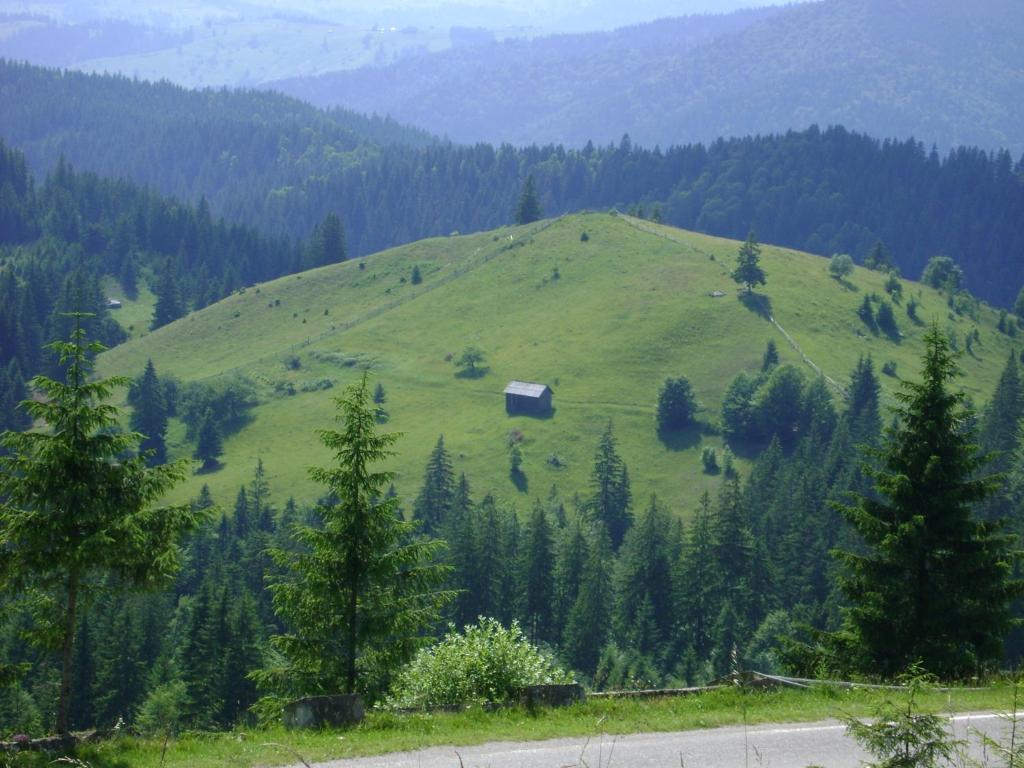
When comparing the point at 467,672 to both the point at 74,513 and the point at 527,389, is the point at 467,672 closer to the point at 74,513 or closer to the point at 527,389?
the point at 74,513

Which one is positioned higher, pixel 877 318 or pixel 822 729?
pixel 877 318

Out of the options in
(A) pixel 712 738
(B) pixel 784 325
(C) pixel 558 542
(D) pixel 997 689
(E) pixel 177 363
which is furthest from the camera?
(E) pixel 177 363

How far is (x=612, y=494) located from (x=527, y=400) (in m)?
23.8

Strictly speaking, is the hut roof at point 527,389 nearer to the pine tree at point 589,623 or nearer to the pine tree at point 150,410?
the pine tree at point 150,410

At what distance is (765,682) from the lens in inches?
914

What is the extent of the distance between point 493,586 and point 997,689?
83.6m

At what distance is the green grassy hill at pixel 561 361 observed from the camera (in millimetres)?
147250

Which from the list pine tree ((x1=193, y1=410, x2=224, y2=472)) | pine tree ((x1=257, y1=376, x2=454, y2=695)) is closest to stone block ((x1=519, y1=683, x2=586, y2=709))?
pine tree ((x1=257, y1=376, x2=454, y2=695))

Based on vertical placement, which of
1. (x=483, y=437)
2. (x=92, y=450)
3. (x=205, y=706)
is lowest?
(x=205, y=706)

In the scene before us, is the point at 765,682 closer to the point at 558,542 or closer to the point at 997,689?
the point at 997,689

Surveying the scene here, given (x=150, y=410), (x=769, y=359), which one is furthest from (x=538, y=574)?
(x=150, y=410)

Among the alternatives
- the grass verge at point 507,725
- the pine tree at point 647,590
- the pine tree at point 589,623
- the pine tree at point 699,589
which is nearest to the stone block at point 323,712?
the grass verge at point 507,725

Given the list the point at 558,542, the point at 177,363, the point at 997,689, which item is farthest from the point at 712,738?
the point at 177,363

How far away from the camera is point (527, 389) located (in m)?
156
